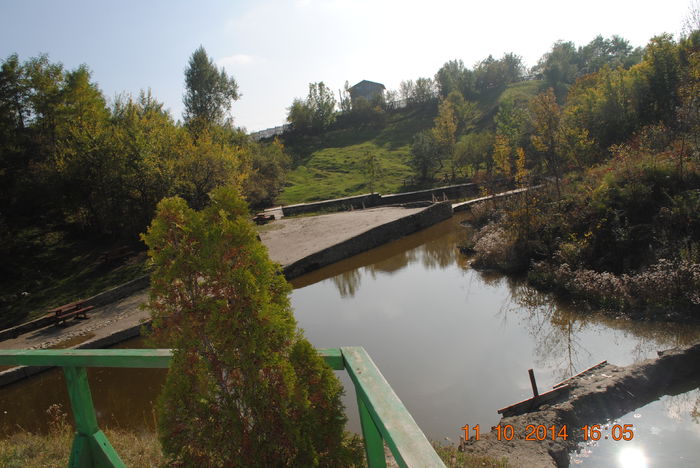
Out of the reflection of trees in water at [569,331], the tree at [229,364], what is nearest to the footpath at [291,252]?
the tree at [229,364]

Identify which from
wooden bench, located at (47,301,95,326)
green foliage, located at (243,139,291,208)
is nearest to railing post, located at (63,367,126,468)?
wooden bench, located at (47,301,95,326)

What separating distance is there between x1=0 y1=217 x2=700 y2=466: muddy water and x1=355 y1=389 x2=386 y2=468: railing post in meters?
5.88

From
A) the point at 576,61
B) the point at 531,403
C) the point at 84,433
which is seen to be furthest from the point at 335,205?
the point at 576,61

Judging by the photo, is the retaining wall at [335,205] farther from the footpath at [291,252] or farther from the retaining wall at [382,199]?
the footpath at [291,252]

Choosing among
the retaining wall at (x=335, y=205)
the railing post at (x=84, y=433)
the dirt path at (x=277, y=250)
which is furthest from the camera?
the retaining wall at (x=335, y=205)

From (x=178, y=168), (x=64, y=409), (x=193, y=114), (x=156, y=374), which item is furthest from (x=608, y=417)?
(x=193, y=114)

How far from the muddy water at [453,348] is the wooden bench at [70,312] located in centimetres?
296

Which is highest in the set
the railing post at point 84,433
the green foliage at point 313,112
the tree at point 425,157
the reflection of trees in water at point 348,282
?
the green foliage at point 313,112

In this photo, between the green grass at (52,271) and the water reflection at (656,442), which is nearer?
the water reflection at (656,442)

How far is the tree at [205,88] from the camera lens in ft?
160

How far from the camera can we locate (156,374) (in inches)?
404

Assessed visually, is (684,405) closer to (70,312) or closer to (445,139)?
(70,312)

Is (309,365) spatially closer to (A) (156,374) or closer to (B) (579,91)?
(A) (156,374)

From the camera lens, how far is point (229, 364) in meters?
1.98
